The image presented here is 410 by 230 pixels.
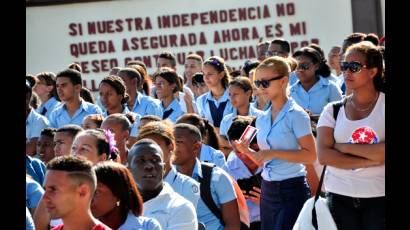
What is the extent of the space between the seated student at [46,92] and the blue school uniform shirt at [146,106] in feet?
6.48

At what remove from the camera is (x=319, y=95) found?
439 inches

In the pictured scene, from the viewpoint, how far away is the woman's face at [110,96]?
38.7 feet

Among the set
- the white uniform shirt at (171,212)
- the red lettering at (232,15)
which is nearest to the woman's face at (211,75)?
the white uniform shirt at (171,212)

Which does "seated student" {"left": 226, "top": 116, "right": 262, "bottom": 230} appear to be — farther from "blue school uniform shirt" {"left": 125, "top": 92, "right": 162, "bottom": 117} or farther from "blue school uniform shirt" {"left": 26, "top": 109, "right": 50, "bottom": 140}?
"blue school uniform shirt" {"left": 26, "top": 109, "right": 50, "bottom": 140}

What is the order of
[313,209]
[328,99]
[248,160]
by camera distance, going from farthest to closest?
1. [328,99]
2. [248,160]
3. [313,209]

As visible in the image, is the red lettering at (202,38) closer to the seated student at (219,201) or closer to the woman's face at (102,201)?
the seated student at (219,201)

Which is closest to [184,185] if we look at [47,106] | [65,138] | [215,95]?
[65,138]

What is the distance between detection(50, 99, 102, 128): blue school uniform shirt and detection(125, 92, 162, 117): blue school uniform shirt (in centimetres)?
56

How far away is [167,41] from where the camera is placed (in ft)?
67.5

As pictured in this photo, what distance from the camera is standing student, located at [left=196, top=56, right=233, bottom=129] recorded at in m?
12.6

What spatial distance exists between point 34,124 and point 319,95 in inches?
134

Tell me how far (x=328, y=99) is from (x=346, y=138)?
3817mm
